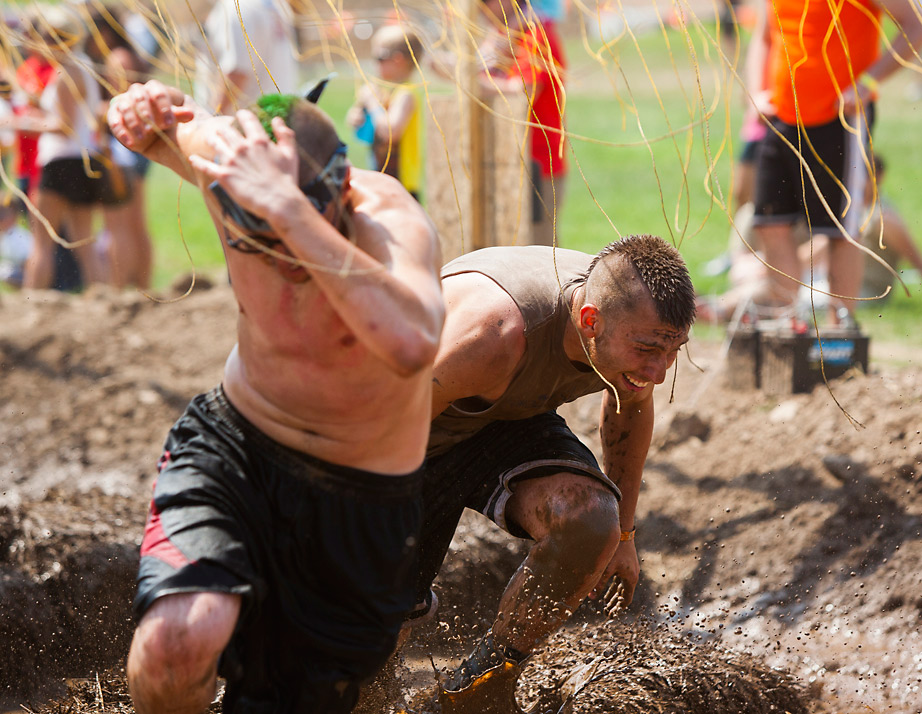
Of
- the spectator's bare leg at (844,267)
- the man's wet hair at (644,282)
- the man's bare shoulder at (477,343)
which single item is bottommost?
the spectator's bare leg at (844,267)

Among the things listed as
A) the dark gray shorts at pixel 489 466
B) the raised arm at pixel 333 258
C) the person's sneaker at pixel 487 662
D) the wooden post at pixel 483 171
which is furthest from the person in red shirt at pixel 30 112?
the raised arm at pixel 333 258

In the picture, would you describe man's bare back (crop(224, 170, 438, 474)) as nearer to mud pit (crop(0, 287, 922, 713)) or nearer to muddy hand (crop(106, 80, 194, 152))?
muddy hand (crop(106, 80, 194, 152))

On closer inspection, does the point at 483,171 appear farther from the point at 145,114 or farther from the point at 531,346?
the point at 145,114

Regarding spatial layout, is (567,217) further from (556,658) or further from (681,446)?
(556,658)

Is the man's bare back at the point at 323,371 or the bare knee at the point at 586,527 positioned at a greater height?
the man's bare back at the point at 323,371

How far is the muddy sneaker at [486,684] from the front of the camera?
329cm

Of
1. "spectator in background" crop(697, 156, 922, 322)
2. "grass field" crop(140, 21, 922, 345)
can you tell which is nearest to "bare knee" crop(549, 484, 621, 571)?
"grass field" crop(140, 21, 922, 345)

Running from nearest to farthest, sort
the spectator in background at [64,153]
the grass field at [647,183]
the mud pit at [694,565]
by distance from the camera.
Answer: the mud pit at [694,565] → the spectator in background at [64,153] → the grass field at [647,183]

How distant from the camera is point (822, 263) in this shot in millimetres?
6570

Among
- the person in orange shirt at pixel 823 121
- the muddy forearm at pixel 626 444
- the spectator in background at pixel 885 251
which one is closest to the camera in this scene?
→ the muddy forearm at pixel 626 444

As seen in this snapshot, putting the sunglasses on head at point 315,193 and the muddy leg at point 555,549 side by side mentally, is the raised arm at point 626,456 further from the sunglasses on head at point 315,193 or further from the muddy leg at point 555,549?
the sunglasses on head at point 315,193

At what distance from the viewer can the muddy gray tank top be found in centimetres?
303

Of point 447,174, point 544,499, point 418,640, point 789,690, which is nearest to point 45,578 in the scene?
point 418,640

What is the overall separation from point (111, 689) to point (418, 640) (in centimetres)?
116
